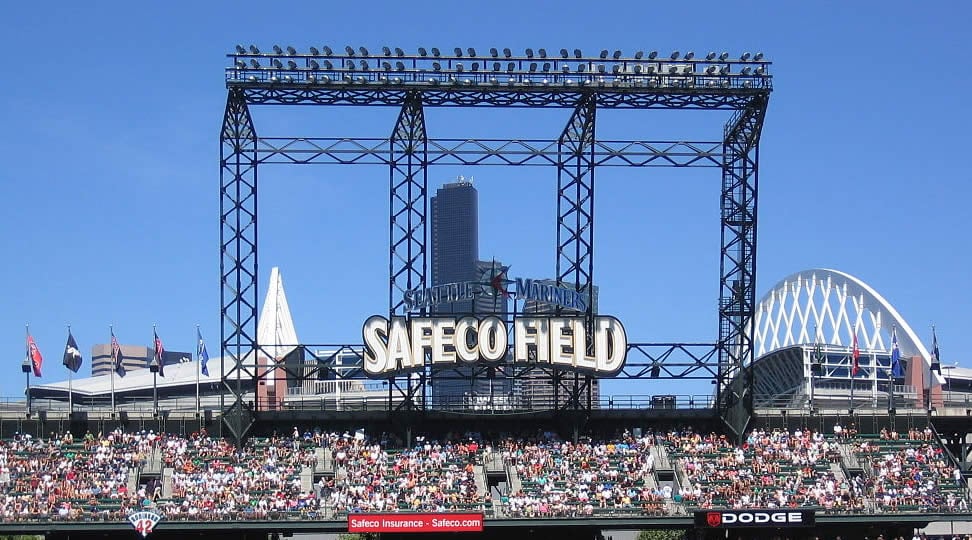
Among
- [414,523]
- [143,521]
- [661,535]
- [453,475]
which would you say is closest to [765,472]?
[453,475]

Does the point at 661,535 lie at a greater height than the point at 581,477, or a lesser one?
lesser

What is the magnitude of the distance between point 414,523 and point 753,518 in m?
13.8

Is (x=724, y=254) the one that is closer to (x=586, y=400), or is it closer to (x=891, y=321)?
(x=586, y=400)

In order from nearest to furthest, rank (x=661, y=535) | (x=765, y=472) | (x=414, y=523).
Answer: (x=414, y=523)
(x=765, y=472)
(x=661, y=535)

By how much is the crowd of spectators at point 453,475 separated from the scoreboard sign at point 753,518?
3.94 ft

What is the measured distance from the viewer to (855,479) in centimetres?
7019

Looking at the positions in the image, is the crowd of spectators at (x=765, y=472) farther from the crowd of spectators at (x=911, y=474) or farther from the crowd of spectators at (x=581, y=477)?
the crowd of spectators at (x=581, y=477)

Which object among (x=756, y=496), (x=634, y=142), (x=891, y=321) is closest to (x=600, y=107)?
(x=634, y=142)

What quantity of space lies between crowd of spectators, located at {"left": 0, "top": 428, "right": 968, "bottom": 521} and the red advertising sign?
114 cm

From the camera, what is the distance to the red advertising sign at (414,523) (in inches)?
2539

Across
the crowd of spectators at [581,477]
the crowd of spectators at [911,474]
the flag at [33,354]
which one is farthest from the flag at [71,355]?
the crowd of spectators at [911,474]

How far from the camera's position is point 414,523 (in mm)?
64750

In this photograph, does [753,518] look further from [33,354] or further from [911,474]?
[33,354]

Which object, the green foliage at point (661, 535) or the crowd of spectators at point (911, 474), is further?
the green foliage at point (661, 535)
